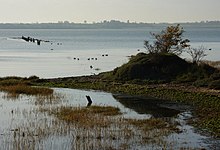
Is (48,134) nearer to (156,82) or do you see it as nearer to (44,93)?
(44,93)

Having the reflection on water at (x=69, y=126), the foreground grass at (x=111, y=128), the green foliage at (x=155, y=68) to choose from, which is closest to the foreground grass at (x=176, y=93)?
the reflection on water at (x=69, y=126)

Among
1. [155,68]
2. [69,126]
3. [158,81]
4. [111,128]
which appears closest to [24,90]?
[158,81]

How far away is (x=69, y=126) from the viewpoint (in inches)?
1004

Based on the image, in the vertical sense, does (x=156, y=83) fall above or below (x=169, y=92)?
below

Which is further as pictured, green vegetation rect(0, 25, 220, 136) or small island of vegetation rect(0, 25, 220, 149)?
green vegetation rect(0, 25, 220, 136)

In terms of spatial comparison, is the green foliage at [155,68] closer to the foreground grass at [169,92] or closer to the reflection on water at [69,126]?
the foreground grass at [169,92]

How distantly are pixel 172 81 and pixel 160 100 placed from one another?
893 cm

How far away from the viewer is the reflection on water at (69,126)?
21.7 metres

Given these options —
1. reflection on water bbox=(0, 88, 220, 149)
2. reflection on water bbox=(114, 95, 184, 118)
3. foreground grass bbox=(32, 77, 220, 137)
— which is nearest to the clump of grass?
reflection on water bbox=(0, 88, 220, 149)

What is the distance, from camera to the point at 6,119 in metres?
28.2

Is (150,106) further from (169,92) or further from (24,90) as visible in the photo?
(24,90)

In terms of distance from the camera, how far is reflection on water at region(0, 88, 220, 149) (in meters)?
21.7

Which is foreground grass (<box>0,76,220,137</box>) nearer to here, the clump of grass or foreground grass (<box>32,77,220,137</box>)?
foreground grass (<box>32,77,220,137</box>)

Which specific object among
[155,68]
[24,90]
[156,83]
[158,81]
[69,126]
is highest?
[155,68]
